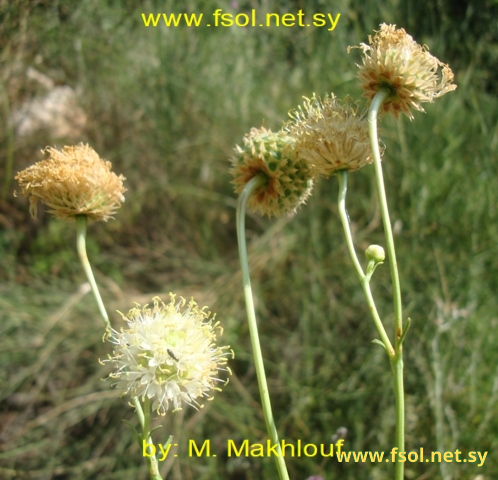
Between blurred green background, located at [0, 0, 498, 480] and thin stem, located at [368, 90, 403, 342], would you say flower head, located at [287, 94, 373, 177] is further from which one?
blurred green background, located at [0, 0, 498, 480]

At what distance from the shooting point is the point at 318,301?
2.08 metres

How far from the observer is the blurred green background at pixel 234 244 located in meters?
1.84

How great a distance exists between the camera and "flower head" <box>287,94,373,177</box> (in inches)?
31.2

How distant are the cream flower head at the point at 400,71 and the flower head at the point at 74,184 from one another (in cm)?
43

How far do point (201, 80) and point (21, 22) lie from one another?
0.76 meters

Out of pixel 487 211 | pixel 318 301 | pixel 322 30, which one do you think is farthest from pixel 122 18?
pixel 487 211

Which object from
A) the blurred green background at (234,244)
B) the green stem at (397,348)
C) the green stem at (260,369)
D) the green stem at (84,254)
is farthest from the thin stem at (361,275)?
the blurred green background at (234,244)

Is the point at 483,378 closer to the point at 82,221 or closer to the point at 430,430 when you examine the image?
the point at 430,430

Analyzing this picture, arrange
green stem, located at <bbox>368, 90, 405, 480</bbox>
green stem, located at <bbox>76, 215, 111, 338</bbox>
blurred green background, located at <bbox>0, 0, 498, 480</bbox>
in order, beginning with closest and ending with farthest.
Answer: green stem, located at <bbox>368, 90, 405, 480</bbox>, green stem, located at <bbox>76, 215, 111, 338</bbox>, blurred green background, located at <bbox>0, 0, 498, 480</bbox>

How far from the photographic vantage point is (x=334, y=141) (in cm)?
79

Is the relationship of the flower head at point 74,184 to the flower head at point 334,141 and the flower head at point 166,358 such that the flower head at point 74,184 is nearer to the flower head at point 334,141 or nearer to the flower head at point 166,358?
the flower head at point 166,358

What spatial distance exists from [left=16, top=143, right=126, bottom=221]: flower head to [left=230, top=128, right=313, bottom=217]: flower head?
215 millimetres

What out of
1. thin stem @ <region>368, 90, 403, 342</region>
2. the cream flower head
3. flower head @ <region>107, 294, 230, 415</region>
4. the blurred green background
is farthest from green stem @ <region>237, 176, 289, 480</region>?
the blurred green background

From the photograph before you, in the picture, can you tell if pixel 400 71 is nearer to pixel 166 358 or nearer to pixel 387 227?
pixel 387 227
